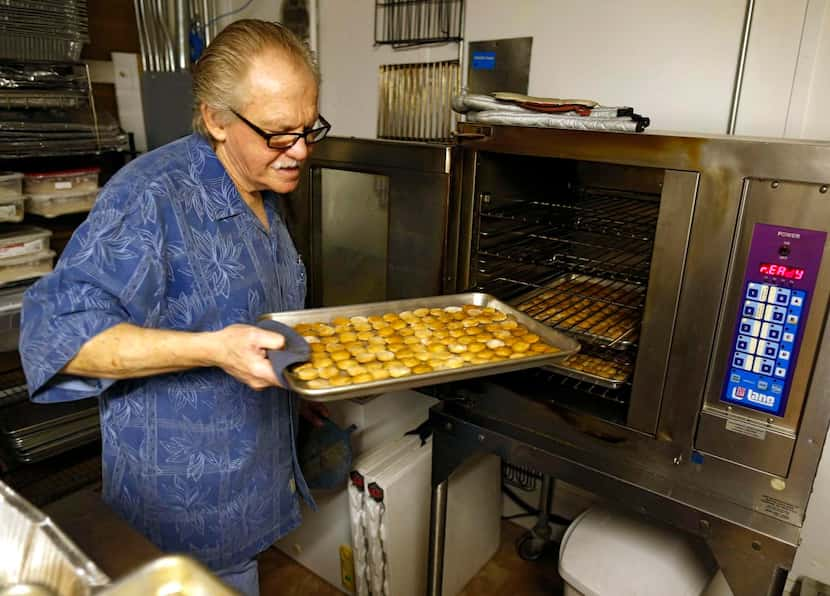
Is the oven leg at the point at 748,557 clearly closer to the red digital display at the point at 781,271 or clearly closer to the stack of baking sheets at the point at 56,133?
the red digital display at the point at 781,271

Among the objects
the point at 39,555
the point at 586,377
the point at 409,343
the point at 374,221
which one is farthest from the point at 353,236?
the point at 39,555

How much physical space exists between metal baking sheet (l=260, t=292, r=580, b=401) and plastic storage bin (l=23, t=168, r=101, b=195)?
5.45 feet

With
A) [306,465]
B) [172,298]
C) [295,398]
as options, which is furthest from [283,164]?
[306,465]

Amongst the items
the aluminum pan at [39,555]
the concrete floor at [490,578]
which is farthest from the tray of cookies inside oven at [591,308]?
the concrete floor at [490,578]

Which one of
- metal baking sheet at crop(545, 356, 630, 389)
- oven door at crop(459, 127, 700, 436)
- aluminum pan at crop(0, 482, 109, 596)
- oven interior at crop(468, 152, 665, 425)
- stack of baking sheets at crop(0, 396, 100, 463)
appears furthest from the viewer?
stack of baking sheets at crop(0, 396, 100, 463)

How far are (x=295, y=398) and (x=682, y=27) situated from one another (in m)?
1.56

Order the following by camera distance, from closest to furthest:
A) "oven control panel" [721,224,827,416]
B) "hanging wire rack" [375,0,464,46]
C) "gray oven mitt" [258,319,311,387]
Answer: "gray oven mitt" [258,319,311,387] < "oven control panel" [721,224,827,416] < "hanging wire rack" [375,0,464,46]

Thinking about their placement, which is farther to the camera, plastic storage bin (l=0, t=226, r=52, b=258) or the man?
plastic storage bin (l=0, t=226, r=52, b=258)

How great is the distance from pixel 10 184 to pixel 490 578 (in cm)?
244

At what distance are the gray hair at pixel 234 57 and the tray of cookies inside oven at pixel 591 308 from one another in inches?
35.4

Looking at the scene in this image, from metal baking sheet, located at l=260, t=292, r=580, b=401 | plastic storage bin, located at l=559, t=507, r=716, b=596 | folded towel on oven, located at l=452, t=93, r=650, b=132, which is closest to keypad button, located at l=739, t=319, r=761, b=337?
metal baking sheet, located at l=260, t=292, r=580, b=401

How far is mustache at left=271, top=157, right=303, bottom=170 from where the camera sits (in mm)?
1188

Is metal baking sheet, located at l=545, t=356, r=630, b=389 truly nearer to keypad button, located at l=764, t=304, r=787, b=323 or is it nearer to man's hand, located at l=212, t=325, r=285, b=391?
keypad button, located at l=764, t=304, r=787, b=323

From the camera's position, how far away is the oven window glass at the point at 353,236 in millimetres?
1733
